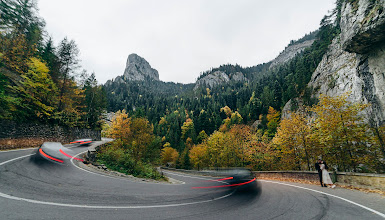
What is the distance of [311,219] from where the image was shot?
4113 mm

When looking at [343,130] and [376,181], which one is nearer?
[376,181]

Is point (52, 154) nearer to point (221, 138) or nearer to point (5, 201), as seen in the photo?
point (5, 201)

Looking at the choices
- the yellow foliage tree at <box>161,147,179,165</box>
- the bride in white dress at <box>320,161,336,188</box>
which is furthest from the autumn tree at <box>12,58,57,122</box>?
the yellow foliage tree at <box>161,147,179,165</box>

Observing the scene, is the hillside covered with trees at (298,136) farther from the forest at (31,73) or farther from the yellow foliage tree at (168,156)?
the forest at (31,73)

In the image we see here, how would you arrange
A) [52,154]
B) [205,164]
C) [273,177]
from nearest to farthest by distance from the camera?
[52,154]
[273,177]
[205,164]

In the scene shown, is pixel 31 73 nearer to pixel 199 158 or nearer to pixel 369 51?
pixel 199 158

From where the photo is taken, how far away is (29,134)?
687 inches

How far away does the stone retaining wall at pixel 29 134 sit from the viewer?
1447 centimetres

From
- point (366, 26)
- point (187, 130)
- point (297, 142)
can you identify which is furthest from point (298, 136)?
point (187, 130)

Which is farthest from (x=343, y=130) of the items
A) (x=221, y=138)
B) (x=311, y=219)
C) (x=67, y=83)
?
(x=67, y=83)

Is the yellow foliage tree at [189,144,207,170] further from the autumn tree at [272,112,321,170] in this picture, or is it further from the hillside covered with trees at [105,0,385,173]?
the autumn tree at [272,112,321,170]

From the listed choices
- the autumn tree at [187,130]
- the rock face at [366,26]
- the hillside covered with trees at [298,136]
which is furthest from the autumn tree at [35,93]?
the autumn tree at [187,130]

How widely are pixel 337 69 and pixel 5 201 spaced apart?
5576cm

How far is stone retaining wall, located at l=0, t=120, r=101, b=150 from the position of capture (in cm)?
1447
